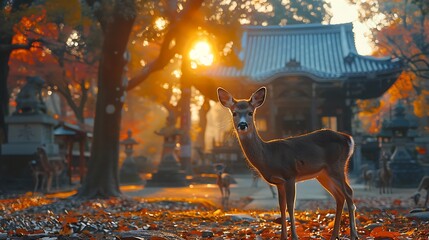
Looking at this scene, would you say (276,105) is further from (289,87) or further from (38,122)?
(38,122)

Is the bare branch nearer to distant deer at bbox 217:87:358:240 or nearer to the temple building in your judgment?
distant deer at bbox 217:87:358:240

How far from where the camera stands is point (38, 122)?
2128 cm

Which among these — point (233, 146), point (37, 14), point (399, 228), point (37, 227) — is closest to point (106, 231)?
point (37, 227)

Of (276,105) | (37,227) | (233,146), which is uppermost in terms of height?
(276,105)

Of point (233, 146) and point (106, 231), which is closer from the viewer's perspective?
point (106, 231)

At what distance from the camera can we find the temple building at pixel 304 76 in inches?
1346

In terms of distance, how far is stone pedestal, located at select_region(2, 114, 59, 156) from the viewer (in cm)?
2127

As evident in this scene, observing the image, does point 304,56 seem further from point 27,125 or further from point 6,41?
point 27,125

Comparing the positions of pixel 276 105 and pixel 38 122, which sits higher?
pixel 276 105

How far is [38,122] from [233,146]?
1929cm

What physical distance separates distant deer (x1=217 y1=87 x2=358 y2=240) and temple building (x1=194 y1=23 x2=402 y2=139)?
90.7 feet

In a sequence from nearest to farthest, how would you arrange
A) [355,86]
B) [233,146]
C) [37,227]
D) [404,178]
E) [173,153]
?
[37,227]
[404,178]
[173,153]
[355,86]
[233,146]

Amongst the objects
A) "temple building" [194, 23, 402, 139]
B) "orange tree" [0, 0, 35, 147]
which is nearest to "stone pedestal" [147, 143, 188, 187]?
"orange tree" [0, 0, 35, 147]

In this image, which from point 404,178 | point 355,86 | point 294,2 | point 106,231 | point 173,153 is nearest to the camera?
point 106,231
